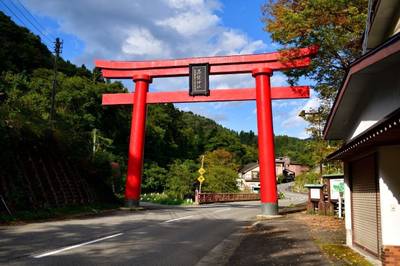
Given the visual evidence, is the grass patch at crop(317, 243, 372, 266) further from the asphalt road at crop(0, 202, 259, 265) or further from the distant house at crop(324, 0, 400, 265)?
the asphalt road at crop(0, 202, 259, 265)

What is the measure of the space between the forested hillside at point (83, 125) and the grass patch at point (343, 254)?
44.5 feet

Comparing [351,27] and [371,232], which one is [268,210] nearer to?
[351,27]

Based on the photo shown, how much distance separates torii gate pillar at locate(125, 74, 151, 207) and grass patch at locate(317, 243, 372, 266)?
16957mm

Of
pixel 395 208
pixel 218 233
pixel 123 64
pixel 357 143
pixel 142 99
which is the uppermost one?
pixel 123 64

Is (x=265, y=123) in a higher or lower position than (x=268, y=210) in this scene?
higher

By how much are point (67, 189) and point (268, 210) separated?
34.4 ft

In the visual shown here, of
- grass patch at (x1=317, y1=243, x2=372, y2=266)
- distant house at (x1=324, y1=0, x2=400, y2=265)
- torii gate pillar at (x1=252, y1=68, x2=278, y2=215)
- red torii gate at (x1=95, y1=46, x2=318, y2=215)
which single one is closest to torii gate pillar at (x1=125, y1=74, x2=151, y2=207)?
red torii gate at (x1=95, y1=46, x2=318, y2=215)

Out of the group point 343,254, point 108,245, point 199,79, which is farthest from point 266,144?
point 108,245

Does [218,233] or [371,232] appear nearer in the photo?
[371,232]

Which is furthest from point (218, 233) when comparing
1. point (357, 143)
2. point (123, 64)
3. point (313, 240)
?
point (123, 64)

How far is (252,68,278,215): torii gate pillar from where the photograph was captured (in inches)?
867

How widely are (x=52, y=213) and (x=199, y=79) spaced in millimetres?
11244

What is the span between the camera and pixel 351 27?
16.1m

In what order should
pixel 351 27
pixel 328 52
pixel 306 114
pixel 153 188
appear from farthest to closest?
pixel 153 188
pixel 306 114
pixel 328 52
pixel 351 27
